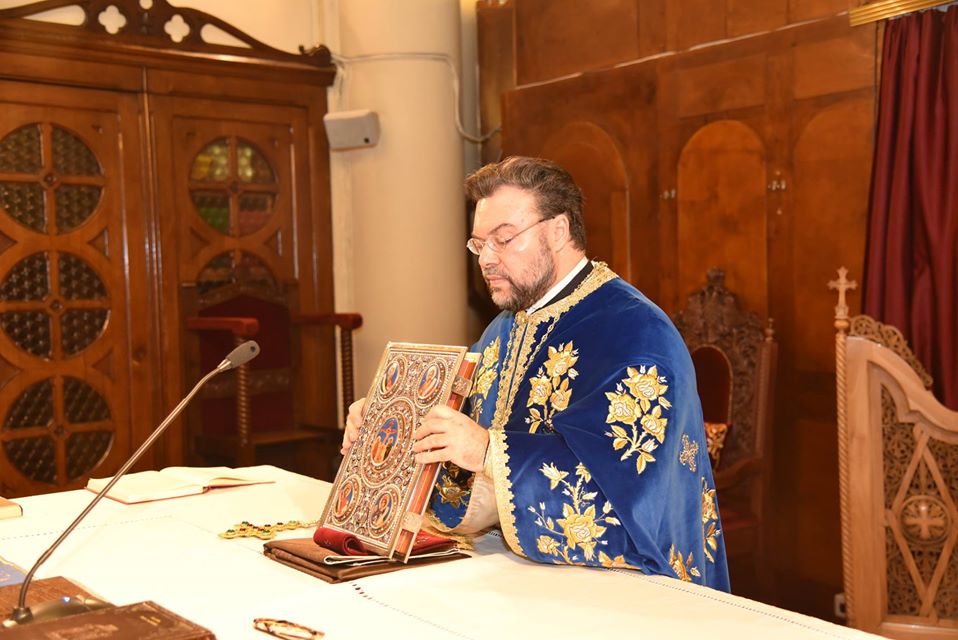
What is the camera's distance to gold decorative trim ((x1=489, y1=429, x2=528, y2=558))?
7.40 ft

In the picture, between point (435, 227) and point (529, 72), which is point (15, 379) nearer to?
point (435, 227)

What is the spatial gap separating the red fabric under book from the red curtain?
2.71m

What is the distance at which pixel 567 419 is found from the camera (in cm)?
236

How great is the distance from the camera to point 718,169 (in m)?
5.14

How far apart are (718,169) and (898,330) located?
1.32m

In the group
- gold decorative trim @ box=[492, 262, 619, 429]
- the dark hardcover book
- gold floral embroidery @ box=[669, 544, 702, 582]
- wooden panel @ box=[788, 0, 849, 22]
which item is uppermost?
wooden panel @ box=[788, 0, 849, 22]

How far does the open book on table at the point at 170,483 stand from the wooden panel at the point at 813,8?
3.08 meters

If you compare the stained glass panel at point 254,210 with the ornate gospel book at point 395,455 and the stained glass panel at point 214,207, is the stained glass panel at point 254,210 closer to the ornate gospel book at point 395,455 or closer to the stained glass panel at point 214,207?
the stained glass panel at point 214,207

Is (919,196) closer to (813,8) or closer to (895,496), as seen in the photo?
(813,8)

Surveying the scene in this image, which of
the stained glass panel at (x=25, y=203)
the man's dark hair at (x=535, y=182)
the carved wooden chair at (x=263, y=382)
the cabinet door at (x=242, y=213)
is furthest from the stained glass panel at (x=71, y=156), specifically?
the man's dark hair at (x=535, y=182)

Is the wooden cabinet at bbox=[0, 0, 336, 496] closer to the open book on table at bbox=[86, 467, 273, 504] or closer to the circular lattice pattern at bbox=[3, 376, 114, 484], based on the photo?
the circular lattice pattern at bbox=[3, 376, 114, 484]

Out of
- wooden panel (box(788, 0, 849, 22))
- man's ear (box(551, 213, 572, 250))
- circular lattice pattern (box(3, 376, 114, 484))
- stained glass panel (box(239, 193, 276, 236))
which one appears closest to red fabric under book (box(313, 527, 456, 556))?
man's ear (box(551, 213, 572, 250))

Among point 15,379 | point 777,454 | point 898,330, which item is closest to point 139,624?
point 898,330

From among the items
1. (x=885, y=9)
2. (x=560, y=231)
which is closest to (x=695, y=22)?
(x=885, y=9)
